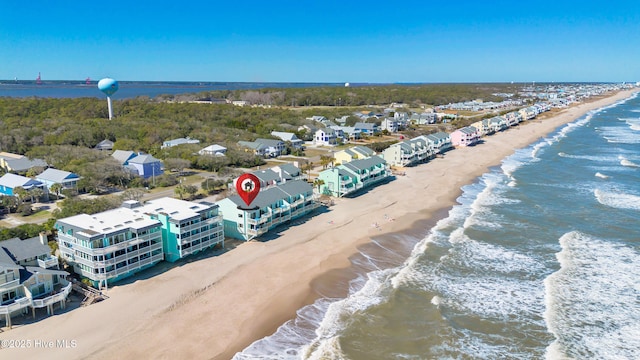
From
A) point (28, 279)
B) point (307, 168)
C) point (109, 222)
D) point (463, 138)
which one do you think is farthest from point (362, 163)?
point (463, 138)

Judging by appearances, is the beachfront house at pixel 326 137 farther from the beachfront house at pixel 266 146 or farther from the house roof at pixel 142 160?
the house roof at pixel 142 160

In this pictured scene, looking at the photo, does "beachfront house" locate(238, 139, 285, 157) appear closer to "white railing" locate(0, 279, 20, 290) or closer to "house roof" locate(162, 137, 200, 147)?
"house roof" locate(162, 137, 200, 147)

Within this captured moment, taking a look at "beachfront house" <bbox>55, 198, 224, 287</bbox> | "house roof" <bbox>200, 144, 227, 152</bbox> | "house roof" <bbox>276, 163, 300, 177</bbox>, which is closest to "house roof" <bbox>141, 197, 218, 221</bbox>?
"beachfront house" <bbox>55, 198, 224, 287</bbox>

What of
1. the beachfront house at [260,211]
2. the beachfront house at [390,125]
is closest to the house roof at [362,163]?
the beachfront house at [260,211]

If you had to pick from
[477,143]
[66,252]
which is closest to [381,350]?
[66,252]

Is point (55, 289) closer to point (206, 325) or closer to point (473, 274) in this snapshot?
point (206, 325)

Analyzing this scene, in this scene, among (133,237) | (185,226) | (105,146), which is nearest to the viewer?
(133,237)

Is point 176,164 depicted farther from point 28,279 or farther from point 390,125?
point 390,125

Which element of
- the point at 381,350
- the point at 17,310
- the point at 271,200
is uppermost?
the point at 271,200
